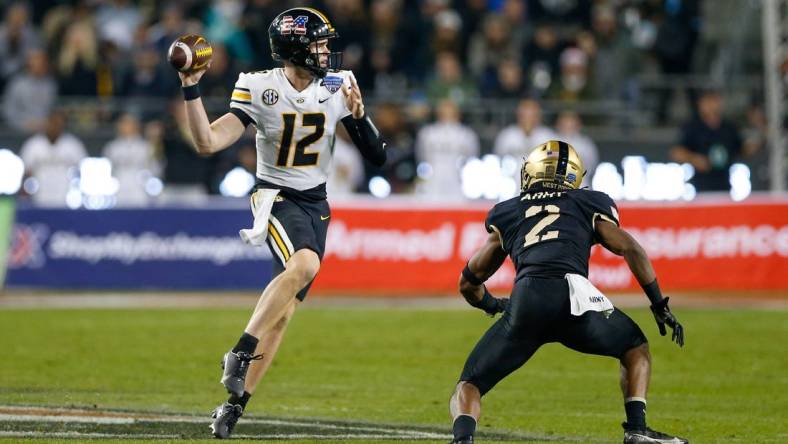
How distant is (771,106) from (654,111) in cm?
318

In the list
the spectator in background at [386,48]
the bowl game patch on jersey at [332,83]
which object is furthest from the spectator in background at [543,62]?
the bowl game patch on jersey at [332,83]

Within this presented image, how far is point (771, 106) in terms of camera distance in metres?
19.5

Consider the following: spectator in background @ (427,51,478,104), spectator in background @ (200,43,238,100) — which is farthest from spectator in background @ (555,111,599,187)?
spectator in background @ (200,43,238,100)

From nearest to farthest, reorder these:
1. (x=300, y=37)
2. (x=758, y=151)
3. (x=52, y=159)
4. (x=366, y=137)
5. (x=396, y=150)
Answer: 1. (x=300, y=37)
2. (x=366, y=137)
3. (x=52, y=159)
4. (x=396, y=150)
5. (x=758, y=151)

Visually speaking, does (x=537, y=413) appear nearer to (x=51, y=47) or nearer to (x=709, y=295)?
(x=709, y=295)

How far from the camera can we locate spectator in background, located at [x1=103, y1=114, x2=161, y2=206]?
2045cm

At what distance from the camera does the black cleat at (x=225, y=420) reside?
8.19 metres

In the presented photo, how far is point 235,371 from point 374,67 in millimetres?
14173

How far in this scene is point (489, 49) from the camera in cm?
2205

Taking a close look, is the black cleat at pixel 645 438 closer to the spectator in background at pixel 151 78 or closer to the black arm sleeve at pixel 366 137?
the black arm sleeve at pixel 366 137

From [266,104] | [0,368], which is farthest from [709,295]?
[266,104]

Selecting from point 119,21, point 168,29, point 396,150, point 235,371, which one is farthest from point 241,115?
point 119,21

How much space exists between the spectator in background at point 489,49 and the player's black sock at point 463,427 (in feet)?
Answer: 48.5

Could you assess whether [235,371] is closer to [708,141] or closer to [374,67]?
[708,141]
